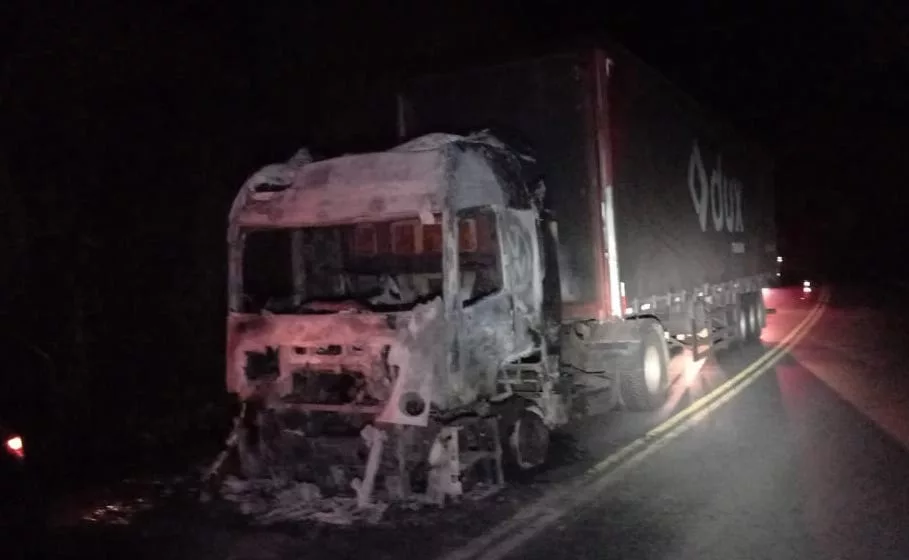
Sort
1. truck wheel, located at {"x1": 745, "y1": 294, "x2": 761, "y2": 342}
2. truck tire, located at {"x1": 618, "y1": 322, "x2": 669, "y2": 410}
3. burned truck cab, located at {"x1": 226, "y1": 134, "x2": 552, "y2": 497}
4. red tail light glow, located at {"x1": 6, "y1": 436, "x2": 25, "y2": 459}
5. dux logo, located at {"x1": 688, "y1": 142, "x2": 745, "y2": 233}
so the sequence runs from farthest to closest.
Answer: truck wheel, located at {"x1": 745, "y1": 294, "x2": 761, "y2": 342}, dux logo, located at {"x1": 688, "y1": 142, "x2": 745, "y2": 233}, truck tire, located at {"x1": 618, "y1": 322, "x2": 669, "y2": 410}, burned truck cab, located at {"x1": 226, "y1": 134, "x2": 552, "y2": 497}, red tail light glow, located at {"x1": 6, "y1": 436, "x2": 25, "y2": 459}

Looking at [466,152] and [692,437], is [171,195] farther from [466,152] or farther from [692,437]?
[692,437]

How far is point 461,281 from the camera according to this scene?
8.66 m

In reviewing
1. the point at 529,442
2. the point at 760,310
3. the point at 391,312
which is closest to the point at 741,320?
the point at 760,310

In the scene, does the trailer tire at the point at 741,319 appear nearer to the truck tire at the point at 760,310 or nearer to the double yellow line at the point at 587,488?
the truck tire at the point at 760,310

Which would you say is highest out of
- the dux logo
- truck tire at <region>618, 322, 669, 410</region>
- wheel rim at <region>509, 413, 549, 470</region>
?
the dux logo

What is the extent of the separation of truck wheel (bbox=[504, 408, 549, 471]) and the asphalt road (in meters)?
0.27

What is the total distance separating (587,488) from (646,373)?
367cm

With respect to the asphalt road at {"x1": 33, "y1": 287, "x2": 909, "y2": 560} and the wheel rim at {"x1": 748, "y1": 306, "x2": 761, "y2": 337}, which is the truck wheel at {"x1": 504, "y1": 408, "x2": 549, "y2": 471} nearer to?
the asphalt road at {"x1": 33, "y1": 287, "x2": 909, "y2": 560}

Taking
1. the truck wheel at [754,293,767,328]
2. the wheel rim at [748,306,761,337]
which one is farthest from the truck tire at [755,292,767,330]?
the wheel rim at [748,306,761,337]

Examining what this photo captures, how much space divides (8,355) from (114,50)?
201 inches

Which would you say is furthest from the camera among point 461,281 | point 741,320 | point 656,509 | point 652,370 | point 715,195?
point 741,320

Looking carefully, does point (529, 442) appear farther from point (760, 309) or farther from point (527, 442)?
point (760, 309)

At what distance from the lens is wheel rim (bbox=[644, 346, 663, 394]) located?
38.3ft

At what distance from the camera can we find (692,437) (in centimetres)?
1011
